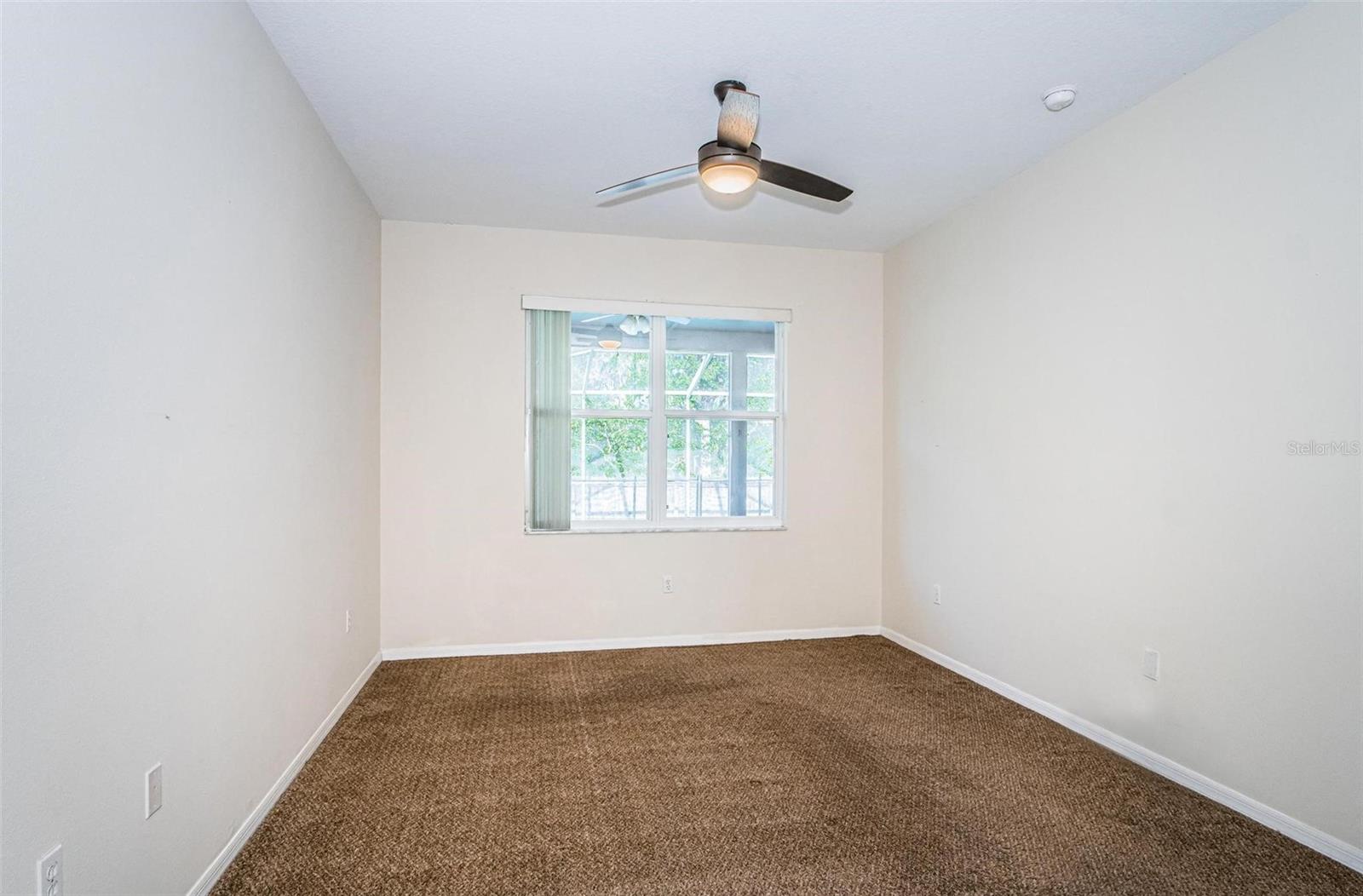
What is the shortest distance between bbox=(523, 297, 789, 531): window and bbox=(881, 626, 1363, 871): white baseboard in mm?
1782

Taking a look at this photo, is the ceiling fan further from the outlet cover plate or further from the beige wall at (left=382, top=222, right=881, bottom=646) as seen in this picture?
the outlet cover plate

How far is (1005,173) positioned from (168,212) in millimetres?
3479

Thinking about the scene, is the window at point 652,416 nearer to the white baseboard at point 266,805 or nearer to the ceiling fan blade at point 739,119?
the white baseboard at point 266,805

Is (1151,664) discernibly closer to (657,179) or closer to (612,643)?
(657,179)

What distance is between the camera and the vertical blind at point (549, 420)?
14.4 ft

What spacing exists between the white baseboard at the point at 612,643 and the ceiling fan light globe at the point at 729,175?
9.47ft

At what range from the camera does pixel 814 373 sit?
4.76m

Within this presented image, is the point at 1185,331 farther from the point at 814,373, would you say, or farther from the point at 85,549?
the point at 85,549

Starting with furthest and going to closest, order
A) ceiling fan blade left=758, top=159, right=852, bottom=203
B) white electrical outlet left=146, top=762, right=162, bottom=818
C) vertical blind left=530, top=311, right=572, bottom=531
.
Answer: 1. vertical blind left=530, top=311, right=572, bottom=531
2. ceiling fan blade left=758, top=159, right=852, bottom=203
3. white electrical outlet left=146, top=762, right=162, bottom=818

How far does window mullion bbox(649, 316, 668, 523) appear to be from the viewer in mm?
4582

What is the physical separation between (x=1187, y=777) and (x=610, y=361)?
3540 millimetres

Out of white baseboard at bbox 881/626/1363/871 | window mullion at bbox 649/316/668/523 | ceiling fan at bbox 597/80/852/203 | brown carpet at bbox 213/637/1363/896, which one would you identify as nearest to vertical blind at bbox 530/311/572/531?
window mullion at bbox 649/316/668/523

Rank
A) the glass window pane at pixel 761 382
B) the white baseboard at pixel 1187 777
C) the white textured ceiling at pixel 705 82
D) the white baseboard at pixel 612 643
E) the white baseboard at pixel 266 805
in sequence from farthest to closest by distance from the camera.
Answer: the glass window pane at pixel 761 382 < the white baseboard at pixel 612 643 < the white textured ceiling at pixel 705 82 < the white baseboard at pixel 1187 777 < the white baseboard at pixel 266 805

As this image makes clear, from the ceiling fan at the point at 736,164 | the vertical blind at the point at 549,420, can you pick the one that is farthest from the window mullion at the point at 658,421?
the ceiling fan at the point at 736,164
